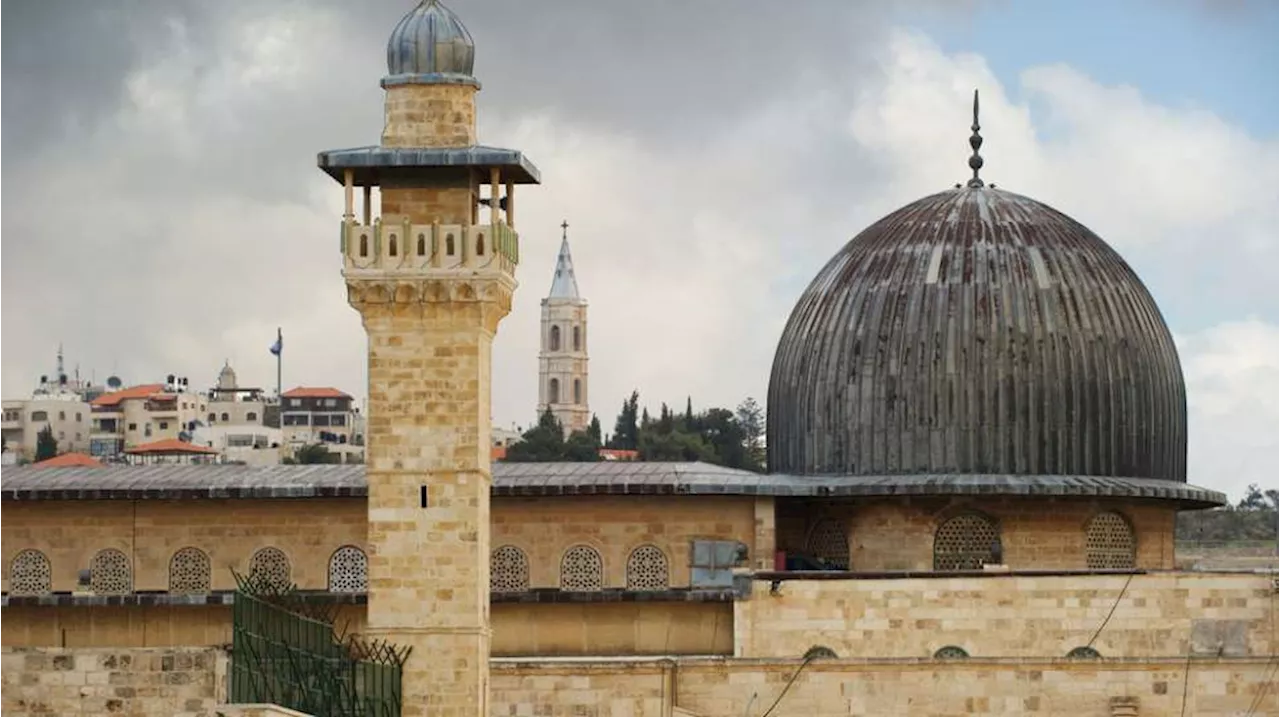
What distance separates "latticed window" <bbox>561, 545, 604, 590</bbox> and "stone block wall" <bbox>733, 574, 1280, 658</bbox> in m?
2.25

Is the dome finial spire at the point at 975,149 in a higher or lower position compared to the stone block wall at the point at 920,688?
higher

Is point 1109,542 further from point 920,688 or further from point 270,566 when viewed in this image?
point 270,566

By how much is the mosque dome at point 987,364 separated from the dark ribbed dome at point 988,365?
19mm

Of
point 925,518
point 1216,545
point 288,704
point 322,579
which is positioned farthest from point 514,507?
point 1216,545

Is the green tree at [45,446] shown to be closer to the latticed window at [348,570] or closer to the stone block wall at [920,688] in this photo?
the latticed window at [348,570]

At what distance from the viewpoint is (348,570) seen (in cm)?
3994

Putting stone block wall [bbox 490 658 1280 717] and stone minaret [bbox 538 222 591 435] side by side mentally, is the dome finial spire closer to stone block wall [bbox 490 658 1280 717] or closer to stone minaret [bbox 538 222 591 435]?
stone block wall [bbox 490 658 1280 717]

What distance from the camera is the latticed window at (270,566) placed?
39781mm

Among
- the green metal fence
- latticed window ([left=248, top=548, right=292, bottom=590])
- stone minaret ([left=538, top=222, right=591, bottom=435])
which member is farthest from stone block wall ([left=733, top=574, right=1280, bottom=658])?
stone minaret ([left=538, top=222, right=591, bottom=435])

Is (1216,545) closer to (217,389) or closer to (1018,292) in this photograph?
(1018,292)

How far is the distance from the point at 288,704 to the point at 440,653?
1.79 meters

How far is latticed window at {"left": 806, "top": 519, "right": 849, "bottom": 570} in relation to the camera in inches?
1655

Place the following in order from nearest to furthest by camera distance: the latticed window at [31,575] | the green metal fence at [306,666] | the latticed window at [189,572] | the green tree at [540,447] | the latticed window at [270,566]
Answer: the green metal fence at [306,666], the latticed window at [270,566], the latticed window at [189,572], the latticed window at [31,575], the green tree at [540,447]

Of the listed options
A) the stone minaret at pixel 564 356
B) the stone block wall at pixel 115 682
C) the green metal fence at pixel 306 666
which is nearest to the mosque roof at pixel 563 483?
the green metal fence at pixel 306 666
